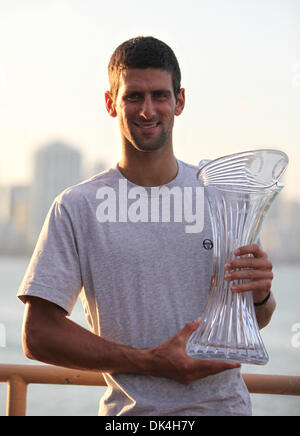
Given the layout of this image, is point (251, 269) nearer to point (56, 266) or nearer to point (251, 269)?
point (251, 269)

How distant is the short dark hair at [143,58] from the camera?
97cm

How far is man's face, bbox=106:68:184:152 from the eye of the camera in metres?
0.95

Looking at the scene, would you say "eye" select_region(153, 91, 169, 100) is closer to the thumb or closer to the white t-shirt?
the white t-shirt

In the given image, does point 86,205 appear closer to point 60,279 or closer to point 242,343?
point 60,279

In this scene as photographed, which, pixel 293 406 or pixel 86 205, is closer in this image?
pixel 86 205

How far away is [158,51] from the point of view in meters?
0.98

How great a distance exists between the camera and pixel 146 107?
938 mm

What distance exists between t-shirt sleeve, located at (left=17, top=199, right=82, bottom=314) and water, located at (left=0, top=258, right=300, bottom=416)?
8409 mm

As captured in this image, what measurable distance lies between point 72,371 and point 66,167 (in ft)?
71.6

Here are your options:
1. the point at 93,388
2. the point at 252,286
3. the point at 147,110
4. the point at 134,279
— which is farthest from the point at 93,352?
the point at 93,388

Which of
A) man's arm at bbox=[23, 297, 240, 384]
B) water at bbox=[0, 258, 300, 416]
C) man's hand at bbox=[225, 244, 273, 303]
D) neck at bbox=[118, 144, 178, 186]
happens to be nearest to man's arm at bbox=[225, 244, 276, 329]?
man's hand at bbox=[225, 244, 273, 303]

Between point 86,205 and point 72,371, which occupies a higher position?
point 86,205

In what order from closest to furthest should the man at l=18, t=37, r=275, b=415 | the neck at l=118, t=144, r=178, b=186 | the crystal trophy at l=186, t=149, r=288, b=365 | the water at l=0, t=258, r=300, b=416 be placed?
the crystal trophy at l=186, t=149, r=288, b=365 → the man at l=18, t=37, r=275, b=415 → the neck at l=118, t=144, r=178, b=186 → the water at l=0, t=258, r=300, b=416
